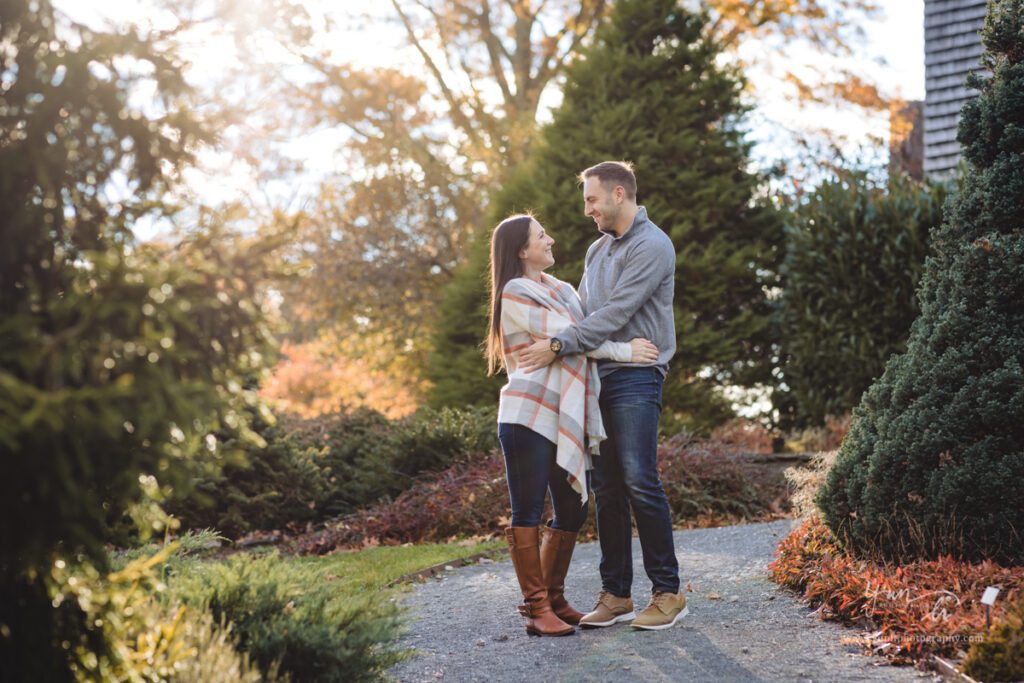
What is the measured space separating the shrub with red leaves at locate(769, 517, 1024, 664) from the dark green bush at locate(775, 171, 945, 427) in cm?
592

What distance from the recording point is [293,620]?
123 inches

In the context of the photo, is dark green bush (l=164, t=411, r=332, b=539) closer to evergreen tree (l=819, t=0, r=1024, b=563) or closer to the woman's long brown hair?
the woman's long brown hair

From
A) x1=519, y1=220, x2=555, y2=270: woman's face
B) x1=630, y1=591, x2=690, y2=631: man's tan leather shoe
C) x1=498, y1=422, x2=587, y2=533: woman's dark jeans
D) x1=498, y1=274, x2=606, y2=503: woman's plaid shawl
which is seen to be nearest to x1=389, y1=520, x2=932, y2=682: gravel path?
x1=630, y1=591, x2=690, y2=631: man's tan leather shoe

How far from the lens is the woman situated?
4355 millimetres

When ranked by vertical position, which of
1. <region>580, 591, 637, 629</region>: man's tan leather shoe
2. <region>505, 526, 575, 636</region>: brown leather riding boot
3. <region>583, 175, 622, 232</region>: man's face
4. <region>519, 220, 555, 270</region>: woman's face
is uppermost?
<region>583, 175, 622, 232</region>: man's face

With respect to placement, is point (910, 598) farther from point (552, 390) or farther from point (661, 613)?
point (552, 390)

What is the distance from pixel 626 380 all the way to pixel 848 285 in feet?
23.2

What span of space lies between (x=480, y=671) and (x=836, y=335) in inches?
303

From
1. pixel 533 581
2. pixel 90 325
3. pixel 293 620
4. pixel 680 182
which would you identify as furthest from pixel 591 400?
pixel 680 182

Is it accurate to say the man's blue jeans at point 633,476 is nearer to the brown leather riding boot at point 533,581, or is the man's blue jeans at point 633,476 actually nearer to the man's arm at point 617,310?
the man's arm at point 617,310

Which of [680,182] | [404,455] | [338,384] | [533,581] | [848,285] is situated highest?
[680,182]

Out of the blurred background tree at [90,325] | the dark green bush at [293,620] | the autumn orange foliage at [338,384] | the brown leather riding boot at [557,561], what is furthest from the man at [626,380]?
the autumn orange foliage at [338,384]

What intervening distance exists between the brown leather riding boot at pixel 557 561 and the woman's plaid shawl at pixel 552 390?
0.74 feet

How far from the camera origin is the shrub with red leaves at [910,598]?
392cm
